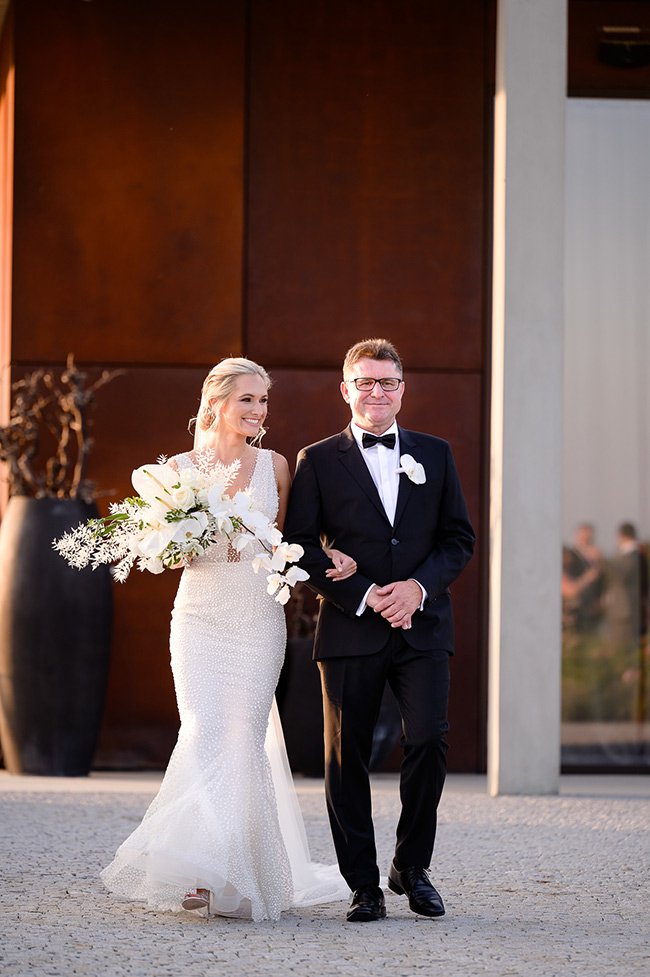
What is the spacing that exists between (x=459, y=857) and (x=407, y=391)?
3.59 m

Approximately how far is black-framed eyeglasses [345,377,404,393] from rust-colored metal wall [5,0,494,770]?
12.4ft

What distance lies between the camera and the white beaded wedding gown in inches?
161

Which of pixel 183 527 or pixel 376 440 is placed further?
pixel 376 440

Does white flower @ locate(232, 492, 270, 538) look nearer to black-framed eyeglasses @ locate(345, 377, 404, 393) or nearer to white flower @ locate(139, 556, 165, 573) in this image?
white flower @ locate(139, 556, 165, 573)

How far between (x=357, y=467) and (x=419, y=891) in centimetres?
138

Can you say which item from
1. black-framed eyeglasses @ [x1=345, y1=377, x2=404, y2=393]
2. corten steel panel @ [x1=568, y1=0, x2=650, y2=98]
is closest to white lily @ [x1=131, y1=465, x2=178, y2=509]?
black-framed eyeglasses @ [x1=345, y1=377, x2=404, y2=393]

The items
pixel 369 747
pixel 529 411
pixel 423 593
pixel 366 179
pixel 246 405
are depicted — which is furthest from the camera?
pixel 366 179

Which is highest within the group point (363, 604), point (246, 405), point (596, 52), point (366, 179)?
point (596, 52)

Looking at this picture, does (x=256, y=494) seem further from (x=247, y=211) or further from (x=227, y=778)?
(x=247, y=211)

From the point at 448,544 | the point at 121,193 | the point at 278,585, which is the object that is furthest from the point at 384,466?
the point at 121,193

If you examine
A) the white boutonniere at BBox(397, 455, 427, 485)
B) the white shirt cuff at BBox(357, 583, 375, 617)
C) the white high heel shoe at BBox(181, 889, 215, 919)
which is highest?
the white boutonniere at BBox(397, 455, 427, 485)

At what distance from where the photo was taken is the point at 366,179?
26.7 feet

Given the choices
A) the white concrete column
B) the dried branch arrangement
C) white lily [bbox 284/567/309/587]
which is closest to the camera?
white lily [bbox 284/567/309/587]

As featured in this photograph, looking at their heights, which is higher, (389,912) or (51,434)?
(51,434)
